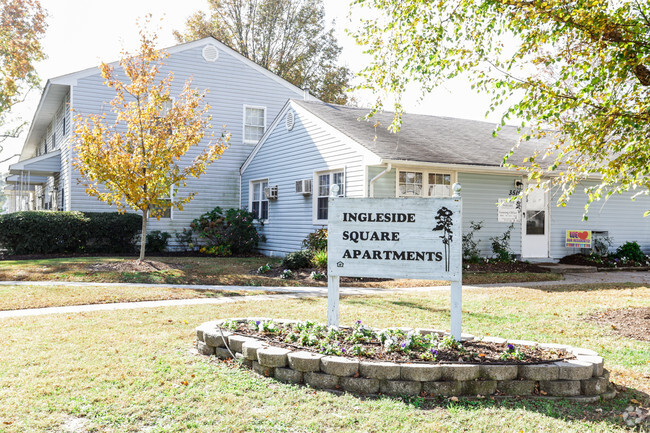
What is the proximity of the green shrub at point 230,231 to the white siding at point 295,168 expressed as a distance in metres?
0.47

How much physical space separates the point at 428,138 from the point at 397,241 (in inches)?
410

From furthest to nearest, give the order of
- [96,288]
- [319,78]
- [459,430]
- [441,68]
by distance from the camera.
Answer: [319,78]
[96,288]
[441,68]
[459,430]

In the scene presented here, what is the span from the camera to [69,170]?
17.4m

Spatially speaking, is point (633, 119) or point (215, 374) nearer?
point (215, 374)

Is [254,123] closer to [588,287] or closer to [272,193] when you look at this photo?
[272,193]

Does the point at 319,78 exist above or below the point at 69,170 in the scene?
above

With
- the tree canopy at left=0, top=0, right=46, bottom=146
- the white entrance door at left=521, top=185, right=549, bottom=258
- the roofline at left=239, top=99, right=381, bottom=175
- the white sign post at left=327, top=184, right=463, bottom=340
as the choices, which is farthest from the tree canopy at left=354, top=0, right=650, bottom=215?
the tree canopy at left=0, top=0, right=46, bottom=146

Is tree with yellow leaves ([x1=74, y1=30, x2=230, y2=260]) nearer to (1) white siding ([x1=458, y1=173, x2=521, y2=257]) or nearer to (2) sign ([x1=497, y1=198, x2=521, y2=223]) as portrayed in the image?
(1) white siding ([x1=458, y1=173, x2=521, y2=257])

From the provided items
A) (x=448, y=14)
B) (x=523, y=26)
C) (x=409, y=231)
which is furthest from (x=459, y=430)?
(x=448, y=14)

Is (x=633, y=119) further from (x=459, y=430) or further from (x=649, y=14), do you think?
(x=459, y=430)

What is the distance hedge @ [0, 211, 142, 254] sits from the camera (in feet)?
51.2

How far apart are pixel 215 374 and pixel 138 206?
934 centimetres

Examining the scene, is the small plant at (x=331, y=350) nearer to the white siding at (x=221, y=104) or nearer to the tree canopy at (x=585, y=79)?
the tree canopy at (x=585, y=79)

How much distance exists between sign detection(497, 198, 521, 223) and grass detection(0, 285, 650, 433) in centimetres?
791
